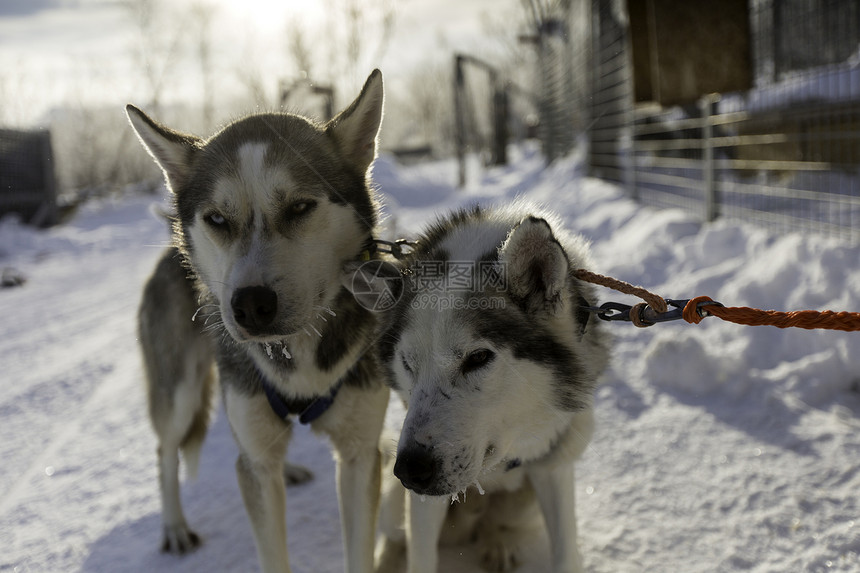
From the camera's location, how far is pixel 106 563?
8.51 ft

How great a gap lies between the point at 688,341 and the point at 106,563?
3.46 metres

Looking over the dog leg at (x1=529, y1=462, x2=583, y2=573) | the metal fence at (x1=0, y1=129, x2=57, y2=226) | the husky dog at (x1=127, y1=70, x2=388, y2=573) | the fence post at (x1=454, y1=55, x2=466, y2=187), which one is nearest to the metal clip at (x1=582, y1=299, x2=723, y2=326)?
the dog leg at (x1=529, y1=462, x2=583, y2=573)

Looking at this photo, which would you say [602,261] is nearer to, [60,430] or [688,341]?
[688,341]

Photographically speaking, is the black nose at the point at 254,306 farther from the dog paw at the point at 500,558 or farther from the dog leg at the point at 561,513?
the dog paw at the point at 500,558

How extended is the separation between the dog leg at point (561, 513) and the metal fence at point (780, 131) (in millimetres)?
3646

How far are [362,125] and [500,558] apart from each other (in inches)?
74.0

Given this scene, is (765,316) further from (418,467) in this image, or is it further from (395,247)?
(395,247)

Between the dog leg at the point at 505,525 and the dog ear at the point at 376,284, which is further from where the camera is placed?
the dog leg at the point at 505,525

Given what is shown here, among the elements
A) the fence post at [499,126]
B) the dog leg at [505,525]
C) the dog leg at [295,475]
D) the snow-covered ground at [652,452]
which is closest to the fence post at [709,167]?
the snow-covered ground at [652,452]

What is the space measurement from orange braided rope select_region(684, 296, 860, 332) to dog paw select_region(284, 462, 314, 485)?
8.03 feet

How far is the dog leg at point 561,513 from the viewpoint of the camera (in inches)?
85.8

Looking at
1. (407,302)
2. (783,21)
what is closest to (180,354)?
(407,302)

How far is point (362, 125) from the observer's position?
89.4 inches

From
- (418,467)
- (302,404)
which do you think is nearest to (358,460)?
(302,404)
